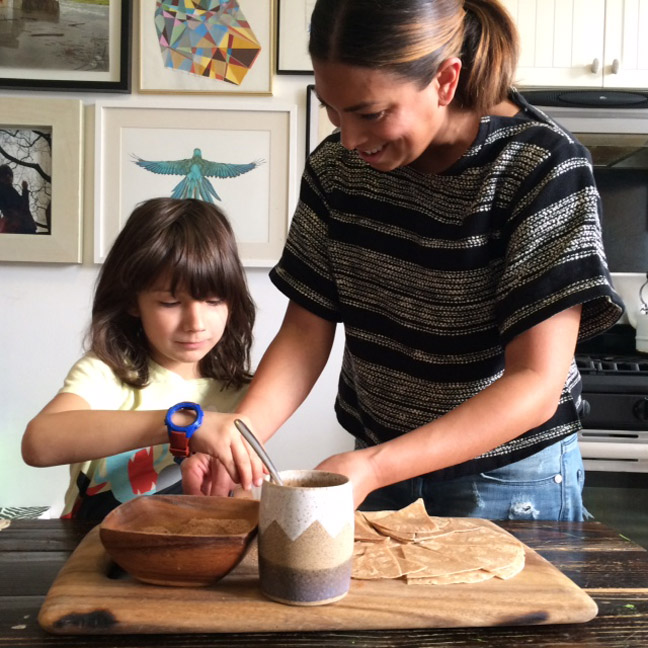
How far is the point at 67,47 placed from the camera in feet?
8.46

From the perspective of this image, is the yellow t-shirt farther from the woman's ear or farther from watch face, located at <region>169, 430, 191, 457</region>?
the woman's ear

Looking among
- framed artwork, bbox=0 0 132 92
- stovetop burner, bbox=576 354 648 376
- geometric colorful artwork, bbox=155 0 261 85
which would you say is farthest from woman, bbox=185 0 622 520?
framed artwork, bbox=0 0 132 92

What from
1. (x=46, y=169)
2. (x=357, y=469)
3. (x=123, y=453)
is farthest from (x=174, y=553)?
(x=46, y=169)

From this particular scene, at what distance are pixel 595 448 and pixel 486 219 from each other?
4.90 feet

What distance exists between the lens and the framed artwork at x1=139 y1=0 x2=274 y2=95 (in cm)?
257

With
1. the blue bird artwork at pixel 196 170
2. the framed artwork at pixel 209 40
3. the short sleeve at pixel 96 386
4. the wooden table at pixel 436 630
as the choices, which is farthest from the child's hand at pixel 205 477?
the framed artwork at pixel 209 40

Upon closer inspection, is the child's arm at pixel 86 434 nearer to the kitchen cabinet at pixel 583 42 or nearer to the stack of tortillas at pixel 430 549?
the stack of tortillas at pixel 430 549

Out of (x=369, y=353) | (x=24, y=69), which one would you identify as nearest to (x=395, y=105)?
(x=369, y=353)

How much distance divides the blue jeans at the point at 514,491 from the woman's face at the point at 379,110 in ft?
1.47

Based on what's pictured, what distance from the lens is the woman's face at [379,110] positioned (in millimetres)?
912

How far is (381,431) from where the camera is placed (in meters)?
1.19

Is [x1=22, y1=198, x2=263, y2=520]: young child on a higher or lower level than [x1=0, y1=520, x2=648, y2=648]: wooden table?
higher

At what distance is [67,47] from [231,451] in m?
2.03

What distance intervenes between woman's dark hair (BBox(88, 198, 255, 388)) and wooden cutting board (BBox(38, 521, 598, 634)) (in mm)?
702
